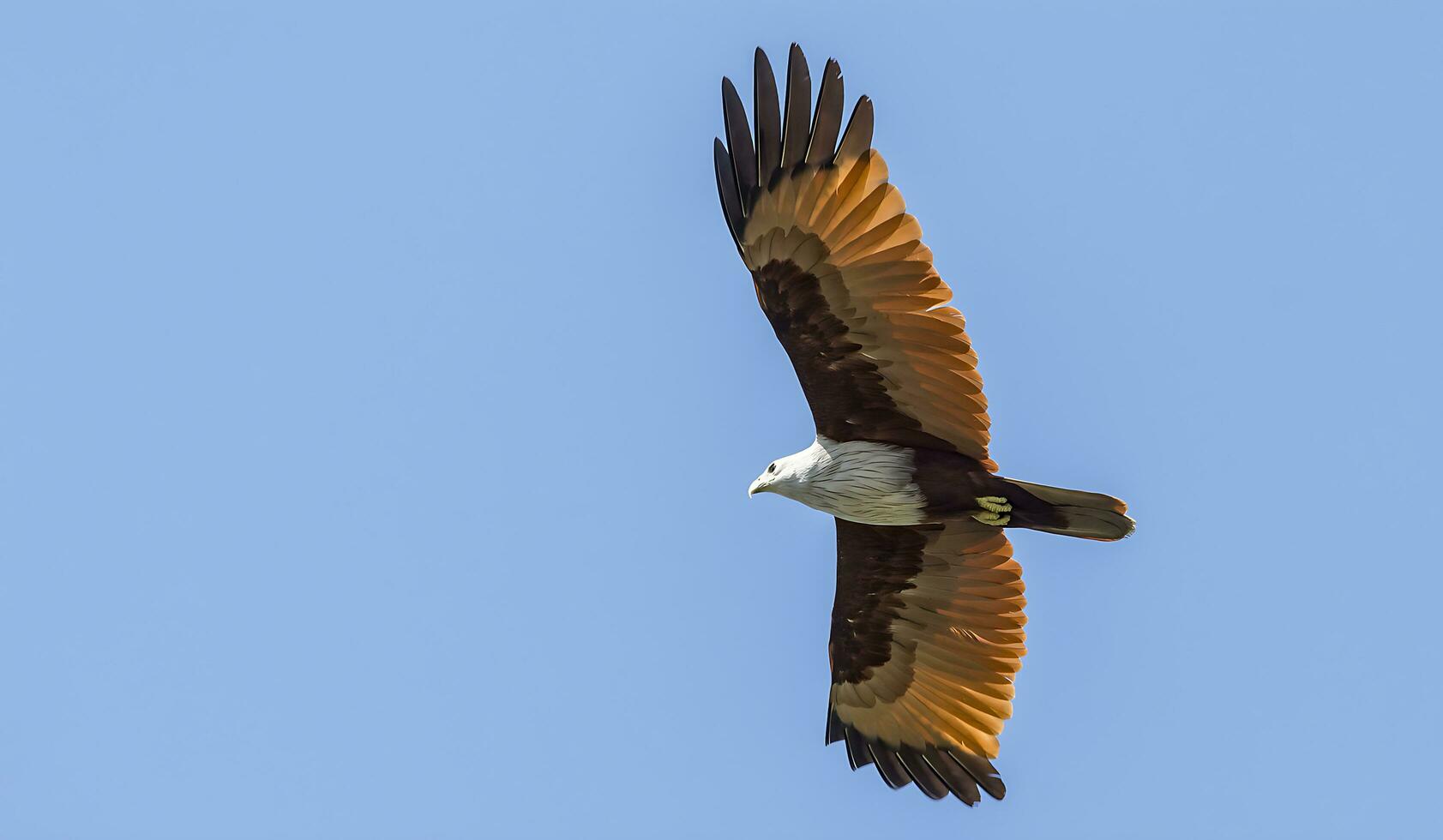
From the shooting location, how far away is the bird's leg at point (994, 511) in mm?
12383

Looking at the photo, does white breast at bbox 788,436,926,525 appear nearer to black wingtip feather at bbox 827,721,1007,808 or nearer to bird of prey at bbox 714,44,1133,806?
bird of prey at bbox 714,44,1133,806

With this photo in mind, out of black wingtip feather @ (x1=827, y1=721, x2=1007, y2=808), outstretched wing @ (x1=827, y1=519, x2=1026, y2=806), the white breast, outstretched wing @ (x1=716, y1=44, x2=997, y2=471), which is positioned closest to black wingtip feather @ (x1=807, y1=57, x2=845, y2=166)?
outstretched wing @ (x1=716, y1=44, x2=997, y2=471)

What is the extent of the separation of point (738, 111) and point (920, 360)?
213 centimetres

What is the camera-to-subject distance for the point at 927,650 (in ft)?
45.5

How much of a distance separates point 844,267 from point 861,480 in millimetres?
1595

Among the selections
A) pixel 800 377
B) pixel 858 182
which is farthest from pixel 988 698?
pixel 858 182

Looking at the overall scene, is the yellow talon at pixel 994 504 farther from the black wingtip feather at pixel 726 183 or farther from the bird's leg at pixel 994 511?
the black wingtip feather at pixel 726 183

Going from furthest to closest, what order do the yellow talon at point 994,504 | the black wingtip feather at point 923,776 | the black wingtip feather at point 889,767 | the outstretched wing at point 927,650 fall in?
the black wingtip feather at point 889,767, the black wingtip feather at point 923,776, the outstretched wing at point 927,650, the yellow talon at point 994,504

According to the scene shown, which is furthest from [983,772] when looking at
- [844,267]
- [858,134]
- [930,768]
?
[858,134]

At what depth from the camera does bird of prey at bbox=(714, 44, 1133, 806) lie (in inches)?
461

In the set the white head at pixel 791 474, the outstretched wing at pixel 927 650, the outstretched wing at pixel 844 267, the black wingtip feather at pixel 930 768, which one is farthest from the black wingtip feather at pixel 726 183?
the black wingtip feather at pixel 930 768

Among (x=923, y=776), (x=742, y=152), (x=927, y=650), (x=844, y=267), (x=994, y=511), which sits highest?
(x=742, y=152)

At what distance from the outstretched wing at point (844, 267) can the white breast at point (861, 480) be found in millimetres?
199

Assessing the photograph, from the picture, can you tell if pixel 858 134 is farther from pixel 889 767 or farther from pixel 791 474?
pixel 889 767
